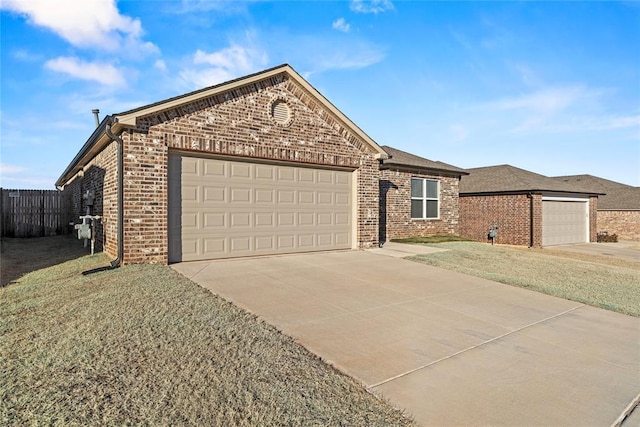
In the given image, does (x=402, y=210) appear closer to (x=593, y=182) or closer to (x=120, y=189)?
(x=120, y=189)

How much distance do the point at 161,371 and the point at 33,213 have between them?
1620cm

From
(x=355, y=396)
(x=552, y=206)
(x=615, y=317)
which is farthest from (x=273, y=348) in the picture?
(x=552, y=206)

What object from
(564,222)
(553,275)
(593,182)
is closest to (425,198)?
(553,275)

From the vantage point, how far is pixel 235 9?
30.4ft

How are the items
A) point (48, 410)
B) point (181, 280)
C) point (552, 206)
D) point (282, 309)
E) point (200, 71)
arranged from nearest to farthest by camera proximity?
point (48, 410), point (282, 309), point (181, 280), point (200, 71), point (552, 206)

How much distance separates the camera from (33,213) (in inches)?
583

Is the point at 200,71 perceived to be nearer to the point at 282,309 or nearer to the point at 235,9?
the point at 235,9

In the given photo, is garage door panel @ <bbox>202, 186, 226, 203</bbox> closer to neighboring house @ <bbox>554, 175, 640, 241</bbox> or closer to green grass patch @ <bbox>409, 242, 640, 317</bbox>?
green grass patch @ <bbox>409, 242, 640, 317</bbox>

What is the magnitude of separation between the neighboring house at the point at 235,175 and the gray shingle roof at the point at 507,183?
10.4 m

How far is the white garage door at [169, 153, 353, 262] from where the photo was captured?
8297 mm

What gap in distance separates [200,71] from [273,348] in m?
9.91

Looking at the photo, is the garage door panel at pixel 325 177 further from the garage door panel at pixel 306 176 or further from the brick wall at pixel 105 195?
the brick wall at pixel 105 195

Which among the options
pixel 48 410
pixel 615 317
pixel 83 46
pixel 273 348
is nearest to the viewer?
pixel 48 410

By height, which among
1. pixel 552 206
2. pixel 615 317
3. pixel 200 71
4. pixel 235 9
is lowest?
pixel 615 317
